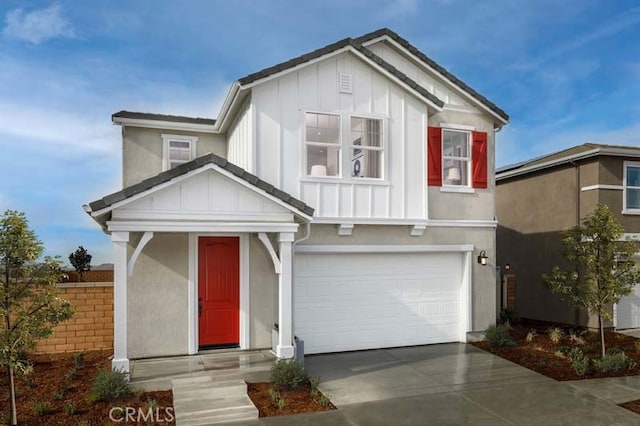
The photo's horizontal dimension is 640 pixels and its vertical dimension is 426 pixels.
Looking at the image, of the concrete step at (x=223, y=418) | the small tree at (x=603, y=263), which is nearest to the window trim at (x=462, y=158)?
the small tree at (x=603, y=263)

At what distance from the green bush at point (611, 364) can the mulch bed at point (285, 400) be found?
18.5ft

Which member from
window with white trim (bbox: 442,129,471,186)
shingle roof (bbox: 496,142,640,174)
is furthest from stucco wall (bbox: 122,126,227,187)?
shingle roof (bbox: 496,142,640,174)

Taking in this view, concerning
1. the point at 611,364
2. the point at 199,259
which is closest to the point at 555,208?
the point at 611,364

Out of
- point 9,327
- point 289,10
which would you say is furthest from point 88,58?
point 9,327

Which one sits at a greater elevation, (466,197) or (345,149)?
(345,149)

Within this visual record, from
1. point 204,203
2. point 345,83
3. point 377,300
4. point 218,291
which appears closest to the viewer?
point 204,203

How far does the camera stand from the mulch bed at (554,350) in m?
8.62

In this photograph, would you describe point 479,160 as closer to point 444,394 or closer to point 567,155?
point 567,155

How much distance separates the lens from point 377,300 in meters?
10.3

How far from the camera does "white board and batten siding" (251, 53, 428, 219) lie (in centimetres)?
917

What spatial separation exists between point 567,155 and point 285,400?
38.5 ft

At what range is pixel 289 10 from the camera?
11.2 meters

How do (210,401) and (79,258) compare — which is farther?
(79,258)

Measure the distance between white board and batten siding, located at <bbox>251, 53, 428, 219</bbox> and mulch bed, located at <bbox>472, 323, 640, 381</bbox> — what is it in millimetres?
3677
